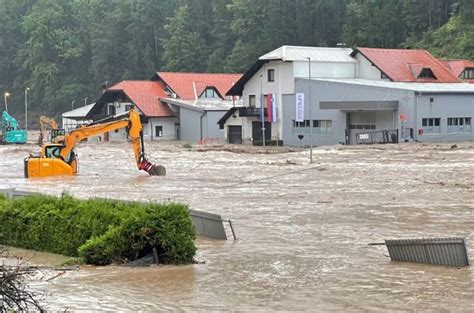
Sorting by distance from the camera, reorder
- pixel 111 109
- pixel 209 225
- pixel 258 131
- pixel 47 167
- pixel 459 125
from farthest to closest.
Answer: pixel 111 109, pixel 258 131, pixel 459 125, pixel 47 167, pixel 209 225

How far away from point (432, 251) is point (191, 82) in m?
67.4

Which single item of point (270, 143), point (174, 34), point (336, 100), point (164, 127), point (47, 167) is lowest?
point (47, 167)

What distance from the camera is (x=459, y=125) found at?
6044 cm

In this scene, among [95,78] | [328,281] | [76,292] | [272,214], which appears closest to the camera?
[76,292]

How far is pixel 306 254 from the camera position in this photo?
16.7 metres

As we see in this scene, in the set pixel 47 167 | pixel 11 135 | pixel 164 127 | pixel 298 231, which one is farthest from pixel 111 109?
pixel 298 231

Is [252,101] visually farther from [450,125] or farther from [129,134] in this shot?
[129,134]

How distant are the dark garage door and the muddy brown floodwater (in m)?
22.9

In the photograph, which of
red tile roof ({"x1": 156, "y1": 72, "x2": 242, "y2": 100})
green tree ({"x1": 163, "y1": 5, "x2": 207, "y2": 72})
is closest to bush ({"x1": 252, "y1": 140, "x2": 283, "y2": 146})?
red tile roof ({"x1": 156, "y1": 72, "x2": 242, "y2": 100})

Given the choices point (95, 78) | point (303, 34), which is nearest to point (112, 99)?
point (303, 34)

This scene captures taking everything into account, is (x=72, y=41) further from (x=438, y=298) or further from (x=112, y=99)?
(x=438, y=298)

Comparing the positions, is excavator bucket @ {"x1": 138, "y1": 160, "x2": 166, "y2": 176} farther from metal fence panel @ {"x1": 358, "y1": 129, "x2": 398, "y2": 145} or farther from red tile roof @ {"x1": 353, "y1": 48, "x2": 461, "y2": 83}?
red tile roof @ {"x1": 353, "y1": 48, "x2": 461, "y2": 83}

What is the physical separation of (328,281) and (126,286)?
3.36 meters

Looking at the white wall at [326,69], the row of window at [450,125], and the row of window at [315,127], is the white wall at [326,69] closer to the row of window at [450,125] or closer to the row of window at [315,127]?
the row of window at [315,127]
